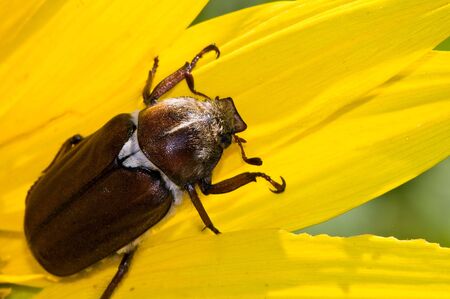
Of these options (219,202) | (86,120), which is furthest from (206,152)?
(86,120)

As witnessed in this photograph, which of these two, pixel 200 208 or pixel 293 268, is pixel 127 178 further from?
pixel 293 268

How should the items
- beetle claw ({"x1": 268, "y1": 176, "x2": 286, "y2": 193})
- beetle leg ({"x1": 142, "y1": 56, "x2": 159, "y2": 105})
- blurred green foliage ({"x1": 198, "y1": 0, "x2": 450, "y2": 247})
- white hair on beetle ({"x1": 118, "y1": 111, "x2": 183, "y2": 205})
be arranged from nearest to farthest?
beetle claw ({"x1": 268, "y1": 176, "x2": 286, "y2": 193}) < beetle leg ({"x1": 142, "y1": 56, "x2": 159, "y2": 105}) < white hair on beetle ({"x1": 118, "y1": 111, "x2": 183, "y2": 205}) < blurred green foliage ({"x1": 198, "y1": 0, "x2": 450, "y2": 247})

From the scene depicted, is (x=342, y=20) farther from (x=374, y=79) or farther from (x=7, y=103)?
(x=7, y=103)

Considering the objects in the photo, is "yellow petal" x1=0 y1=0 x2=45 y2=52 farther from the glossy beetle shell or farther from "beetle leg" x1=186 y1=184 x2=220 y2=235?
"beetle leg" x1=186 y1=184 x2=220 y2=235

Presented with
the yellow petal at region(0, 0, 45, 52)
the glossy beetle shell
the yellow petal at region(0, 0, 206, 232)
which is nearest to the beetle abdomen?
the glossy beetle shell

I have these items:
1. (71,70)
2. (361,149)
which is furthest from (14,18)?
(361,149)

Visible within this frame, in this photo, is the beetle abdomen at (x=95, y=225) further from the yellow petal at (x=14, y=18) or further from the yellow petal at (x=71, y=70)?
the yellow petal at (x=14, y=18)

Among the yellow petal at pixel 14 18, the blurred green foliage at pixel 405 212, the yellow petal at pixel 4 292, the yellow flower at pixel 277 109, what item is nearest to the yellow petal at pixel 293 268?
the yellow flower at pixel 277 109
